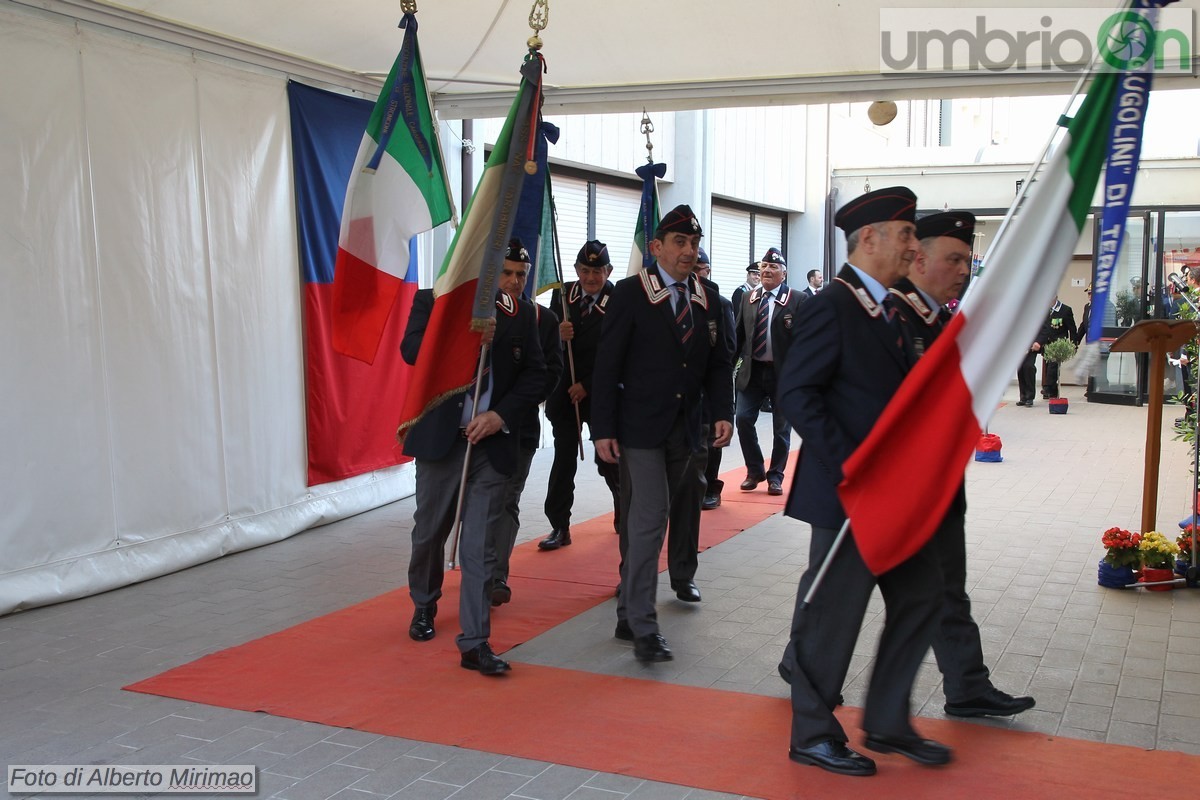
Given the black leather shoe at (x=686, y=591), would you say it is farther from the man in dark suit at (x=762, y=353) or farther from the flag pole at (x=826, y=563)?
the man in dark suit at (x=762, y=353)

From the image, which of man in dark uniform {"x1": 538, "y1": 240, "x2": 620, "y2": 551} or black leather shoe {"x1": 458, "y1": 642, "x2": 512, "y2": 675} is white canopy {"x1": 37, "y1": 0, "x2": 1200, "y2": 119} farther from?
black leather shoe {"x1": 458, "y1": 642, "x2": 512, "y2": 675}

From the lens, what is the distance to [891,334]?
3.39 metres

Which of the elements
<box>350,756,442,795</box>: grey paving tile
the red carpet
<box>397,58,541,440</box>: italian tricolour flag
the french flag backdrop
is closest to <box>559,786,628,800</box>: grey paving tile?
the red carpet

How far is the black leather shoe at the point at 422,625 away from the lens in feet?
16.1

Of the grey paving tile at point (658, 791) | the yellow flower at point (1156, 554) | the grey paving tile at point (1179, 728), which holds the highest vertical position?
the yellow flower at point (1156, 554)

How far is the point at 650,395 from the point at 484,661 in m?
1.36

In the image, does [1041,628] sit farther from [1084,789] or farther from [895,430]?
[895,430]

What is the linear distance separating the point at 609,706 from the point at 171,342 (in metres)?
3.63

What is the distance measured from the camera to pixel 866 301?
3383 millimetres

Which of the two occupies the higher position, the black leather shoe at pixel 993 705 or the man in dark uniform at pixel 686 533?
the man in dark uniform at pixel 686 533

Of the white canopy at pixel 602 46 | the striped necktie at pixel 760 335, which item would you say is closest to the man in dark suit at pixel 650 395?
the white canopy at pixel 602 46

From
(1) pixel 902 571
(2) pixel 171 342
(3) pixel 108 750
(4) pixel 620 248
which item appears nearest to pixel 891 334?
(1) pixel 902 571

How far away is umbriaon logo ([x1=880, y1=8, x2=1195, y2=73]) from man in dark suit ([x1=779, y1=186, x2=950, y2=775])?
9.48 feet

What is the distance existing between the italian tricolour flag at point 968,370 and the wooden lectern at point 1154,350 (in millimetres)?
2654
